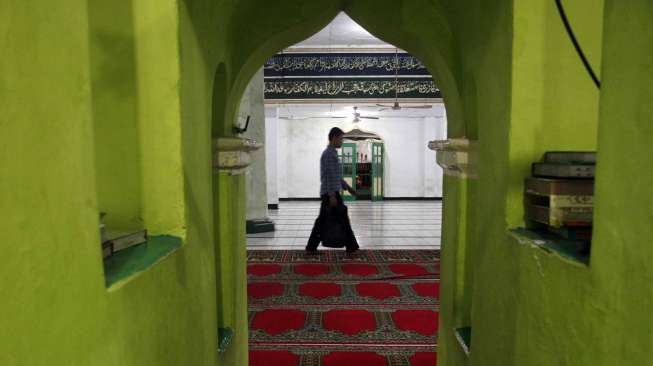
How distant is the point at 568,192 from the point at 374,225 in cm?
783

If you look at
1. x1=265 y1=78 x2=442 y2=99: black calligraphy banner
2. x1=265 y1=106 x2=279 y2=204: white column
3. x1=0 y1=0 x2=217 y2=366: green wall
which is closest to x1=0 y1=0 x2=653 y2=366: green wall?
x1=0 y1=0 x2=217 y2=366: green wall

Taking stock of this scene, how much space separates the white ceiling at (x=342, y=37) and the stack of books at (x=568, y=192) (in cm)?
720

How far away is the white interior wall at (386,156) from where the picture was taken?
1462 cm

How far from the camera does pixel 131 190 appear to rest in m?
1.51

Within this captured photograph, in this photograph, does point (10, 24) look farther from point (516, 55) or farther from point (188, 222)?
point (516, 55)

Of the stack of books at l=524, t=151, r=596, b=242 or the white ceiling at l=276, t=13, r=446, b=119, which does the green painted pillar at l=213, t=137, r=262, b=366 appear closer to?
the stack of books at l=524, t=151, r=596, b=242

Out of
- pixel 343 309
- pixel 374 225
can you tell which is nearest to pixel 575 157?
pixel 343 309

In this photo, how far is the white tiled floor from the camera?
710 centimetres

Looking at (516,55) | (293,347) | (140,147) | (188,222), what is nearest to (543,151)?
(516,55)

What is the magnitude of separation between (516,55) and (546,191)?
1.50ft

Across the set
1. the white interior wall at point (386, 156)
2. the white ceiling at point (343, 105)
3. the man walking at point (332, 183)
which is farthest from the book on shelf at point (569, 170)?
the white interior wall at point (386, 156)

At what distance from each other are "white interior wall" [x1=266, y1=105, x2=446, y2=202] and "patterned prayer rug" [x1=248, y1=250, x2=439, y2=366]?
349 inches

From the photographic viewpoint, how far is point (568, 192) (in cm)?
140

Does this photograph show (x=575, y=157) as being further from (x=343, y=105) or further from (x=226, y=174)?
(x=343, y=105)
